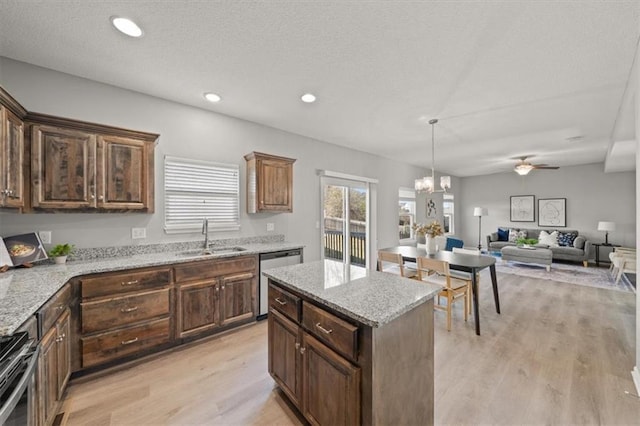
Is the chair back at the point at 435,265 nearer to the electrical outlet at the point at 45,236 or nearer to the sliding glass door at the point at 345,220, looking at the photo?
the sliding glass door at the point at 345,220

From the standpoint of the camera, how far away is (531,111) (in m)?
3.27

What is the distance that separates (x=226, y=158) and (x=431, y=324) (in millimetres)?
3048

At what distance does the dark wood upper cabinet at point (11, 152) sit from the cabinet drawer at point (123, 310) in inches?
37.5

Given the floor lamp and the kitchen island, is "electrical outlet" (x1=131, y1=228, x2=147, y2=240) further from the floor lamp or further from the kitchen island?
the floor lamp

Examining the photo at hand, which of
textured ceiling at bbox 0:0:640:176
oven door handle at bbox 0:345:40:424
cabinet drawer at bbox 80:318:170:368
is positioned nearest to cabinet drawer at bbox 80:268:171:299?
cabinet drawer at bbox 80:318:170:368

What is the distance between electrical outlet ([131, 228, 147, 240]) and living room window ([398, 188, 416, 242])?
522 centimetres

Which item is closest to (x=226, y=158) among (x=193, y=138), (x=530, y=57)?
(x=193, y=138)

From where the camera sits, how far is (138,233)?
279 centimetres

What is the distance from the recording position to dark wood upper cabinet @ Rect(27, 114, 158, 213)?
6.99ft

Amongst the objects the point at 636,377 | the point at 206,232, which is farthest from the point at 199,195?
the point at 636,377

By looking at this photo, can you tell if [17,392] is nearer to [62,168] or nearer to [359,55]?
[62,168]

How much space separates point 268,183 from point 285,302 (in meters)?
2.06

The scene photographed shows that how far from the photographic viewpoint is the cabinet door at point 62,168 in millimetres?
2109

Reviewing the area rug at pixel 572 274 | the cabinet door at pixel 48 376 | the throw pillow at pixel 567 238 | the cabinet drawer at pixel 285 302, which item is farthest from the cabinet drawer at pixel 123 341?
the throw pillow at pixel 567 238
